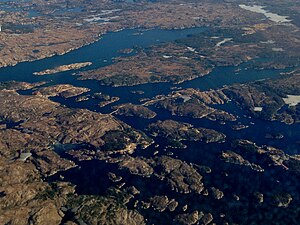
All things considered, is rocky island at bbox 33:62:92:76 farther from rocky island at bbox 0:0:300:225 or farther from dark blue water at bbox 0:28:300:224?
dark blue water at bbox 0:28:300:224

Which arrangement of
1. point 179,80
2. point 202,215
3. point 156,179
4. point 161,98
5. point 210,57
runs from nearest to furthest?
point 202,215, point 156,179, point 161,98, point 179,80, point 210,57

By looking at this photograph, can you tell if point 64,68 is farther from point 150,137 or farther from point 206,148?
point 206,148

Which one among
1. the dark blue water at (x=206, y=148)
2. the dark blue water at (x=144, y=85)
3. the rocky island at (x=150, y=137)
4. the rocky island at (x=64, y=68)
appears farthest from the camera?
the rocky island at (x=64, y=68)

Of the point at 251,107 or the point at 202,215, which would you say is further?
the point at 251,107

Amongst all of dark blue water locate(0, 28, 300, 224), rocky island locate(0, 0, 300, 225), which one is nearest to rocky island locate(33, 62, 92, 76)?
rocky island locate(0, 0, 300, 225)

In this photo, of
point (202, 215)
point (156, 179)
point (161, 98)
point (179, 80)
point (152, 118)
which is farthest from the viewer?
point (179, 80)

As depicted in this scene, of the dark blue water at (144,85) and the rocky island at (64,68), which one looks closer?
the dark blue water at (144,85)

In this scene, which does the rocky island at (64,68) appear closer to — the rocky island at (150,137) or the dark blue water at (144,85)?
the rocky island at (150,137)

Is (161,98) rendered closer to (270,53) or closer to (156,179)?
(156,179)

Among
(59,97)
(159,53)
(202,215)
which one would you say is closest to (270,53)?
(159,53)

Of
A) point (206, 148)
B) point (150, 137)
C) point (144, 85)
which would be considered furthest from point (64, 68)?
point (206, 148)

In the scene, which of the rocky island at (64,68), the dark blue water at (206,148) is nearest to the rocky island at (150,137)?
the dark blue water at (206,148)
